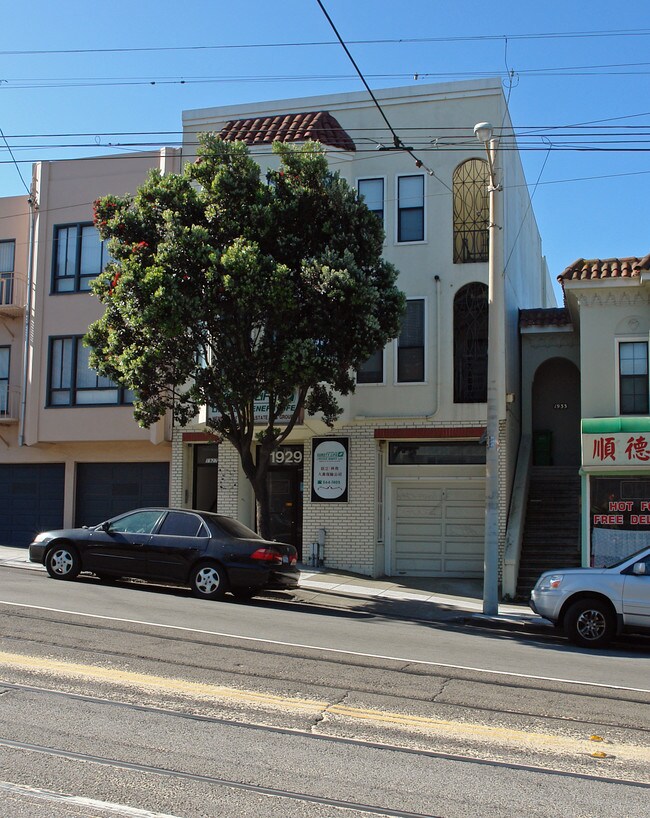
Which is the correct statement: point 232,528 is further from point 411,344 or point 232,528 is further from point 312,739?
point 312,739

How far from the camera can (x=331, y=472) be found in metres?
19.7

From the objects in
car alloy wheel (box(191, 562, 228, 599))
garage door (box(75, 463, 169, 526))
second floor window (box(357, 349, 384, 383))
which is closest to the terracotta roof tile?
second floor window (box(357, 349, 384, 383))

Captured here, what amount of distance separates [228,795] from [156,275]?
10.2 m

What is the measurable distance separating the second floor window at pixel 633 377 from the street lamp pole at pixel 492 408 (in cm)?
448

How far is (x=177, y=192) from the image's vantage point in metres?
15.4

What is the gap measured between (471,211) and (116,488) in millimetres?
11341

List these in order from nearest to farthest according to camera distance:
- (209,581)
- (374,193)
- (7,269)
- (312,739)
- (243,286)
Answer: (312,739) → (209,581) → (243,286) → (374,193) → (7,269)

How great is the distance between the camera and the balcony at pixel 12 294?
2258 centimetres

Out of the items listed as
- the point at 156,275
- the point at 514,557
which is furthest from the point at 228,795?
the point at 514,557

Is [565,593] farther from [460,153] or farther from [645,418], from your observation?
[460,153]

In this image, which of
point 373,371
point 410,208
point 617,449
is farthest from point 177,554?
point 410,208

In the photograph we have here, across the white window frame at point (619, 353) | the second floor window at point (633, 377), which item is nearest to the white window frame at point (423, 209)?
the white window frame at point (619, 353)

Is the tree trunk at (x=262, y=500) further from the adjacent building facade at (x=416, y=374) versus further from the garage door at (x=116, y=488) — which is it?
the garage door at (x=116, y=488)

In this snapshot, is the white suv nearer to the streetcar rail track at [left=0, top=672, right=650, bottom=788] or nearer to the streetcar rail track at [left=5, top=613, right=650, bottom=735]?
the streetcar rail track at [left=5, top=613, right=650, bottom=735]
